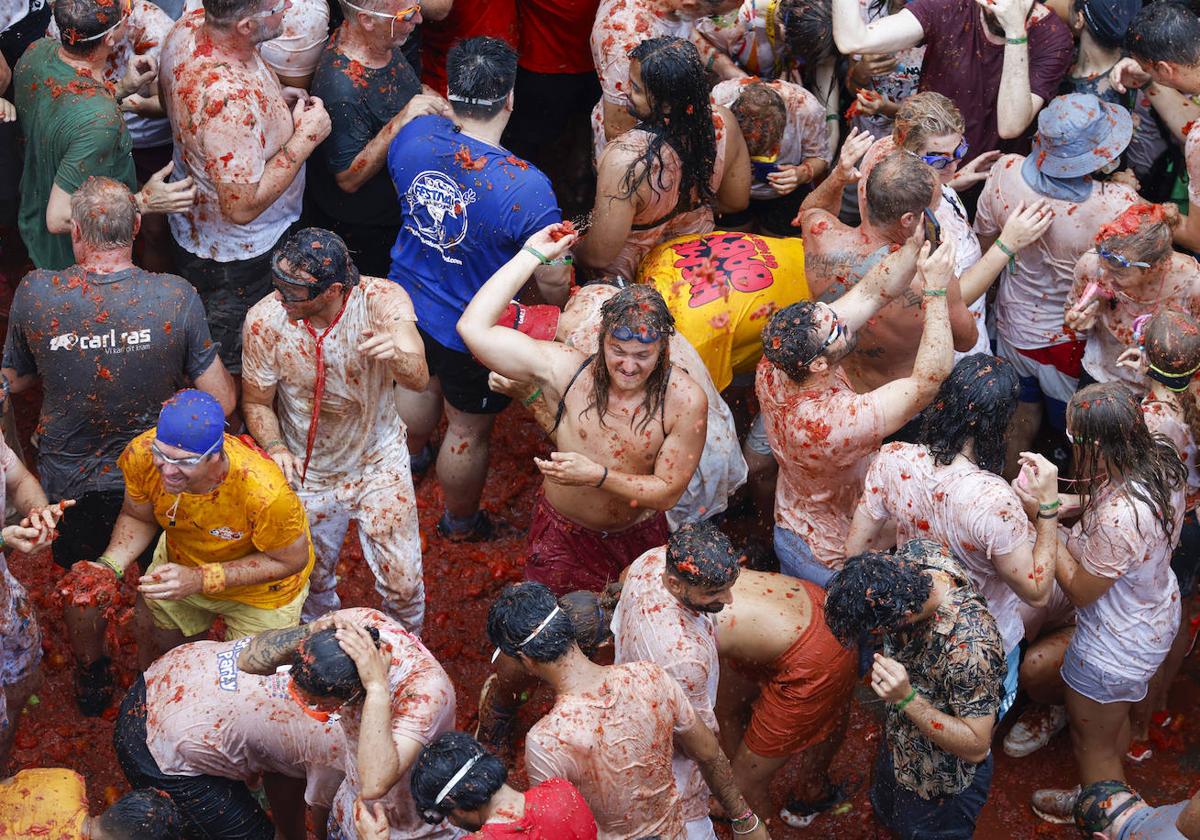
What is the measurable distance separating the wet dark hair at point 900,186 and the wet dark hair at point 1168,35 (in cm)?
127

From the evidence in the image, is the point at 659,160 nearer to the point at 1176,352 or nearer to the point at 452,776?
the point at 1176,352

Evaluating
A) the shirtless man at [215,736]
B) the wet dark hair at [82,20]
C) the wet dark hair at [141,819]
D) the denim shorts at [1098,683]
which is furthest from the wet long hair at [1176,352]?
the wet dark hair at [82,20]

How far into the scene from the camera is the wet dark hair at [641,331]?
16.8ft

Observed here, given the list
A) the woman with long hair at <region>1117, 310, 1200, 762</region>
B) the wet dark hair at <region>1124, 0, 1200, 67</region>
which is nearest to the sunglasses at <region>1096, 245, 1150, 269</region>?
the woman with long hair at <region>1117, 310, 1200, 762</region>

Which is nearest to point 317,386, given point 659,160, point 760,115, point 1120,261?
point 659,160

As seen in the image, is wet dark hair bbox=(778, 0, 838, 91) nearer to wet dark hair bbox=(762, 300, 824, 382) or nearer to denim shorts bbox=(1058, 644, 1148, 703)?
wet dark hair bbox=(762, 300, 824, 382)

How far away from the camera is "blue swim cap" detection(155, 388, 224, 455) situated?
473 centimetres

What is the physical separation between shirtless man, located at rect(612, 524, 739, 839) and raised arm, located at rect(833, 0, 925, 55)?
9.84ft

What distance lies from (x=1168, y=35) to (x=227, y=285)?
4.48 metres

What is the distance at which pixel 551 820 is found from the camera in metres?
4.07

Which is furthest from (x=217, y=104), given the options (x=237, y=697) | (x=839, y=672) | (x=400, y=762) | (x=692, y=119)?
(x=839, y=672)

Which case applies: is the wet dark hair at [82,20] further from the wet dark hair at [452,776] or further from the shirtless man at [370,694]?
the wet dark hair at [452,776]

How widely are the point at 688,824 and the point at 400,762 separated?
1.15 meters

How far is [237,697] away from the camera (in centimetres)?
479
